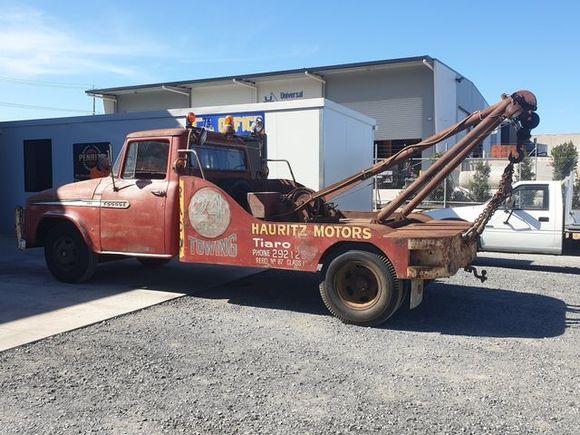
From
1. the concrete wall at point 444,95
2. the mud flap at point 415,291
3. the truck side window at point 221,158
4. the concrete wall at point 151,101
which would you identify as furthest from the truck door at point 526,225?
the concrete wall at point 151,101

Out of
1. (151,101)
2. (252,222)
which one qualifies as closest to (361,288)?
(252,222)

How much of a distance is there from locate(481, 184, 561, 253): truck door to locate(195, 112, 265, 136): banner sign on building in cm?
555

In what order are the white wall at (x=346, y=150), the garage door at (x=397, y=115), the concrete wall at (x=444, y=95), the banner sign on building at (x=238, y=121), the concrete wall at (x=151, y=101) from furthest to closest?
the concrete wall at (x=151, y=101), the garage door at (x=397, y=115), the concrete wall at (x=444, y=95), the banner sign on building at (x=238, y=121), the white wall at (x=346, y=150)

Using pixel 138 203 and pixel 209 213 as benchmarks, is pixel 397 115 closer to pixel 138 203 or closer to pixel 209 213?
pixel 138 203

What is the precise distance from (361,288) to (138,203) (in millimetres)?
3274

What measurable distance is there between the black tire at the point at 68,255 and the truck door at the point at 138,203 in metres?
0.55

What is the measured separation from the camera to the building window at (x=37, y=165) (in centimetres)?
1582

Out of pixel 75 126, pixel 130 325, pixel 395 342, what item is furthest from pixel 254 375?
pixel 75 126

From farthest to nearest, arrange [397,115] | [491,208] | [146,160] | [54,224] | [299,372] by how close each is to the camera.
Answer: [397,115]
[54,224]
[146,160]
[491,208]
[299,372]

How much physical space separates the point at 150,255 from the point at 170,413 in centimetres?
382

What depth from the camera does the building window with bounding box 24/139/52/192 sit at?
15.8 metres

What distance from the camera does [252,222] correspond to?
6754 mm

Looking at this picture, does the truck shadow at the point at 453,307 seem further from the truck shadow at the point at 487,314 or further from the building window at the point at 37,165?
the building window at the point at 37,165

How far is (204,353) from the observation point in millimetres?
5371
